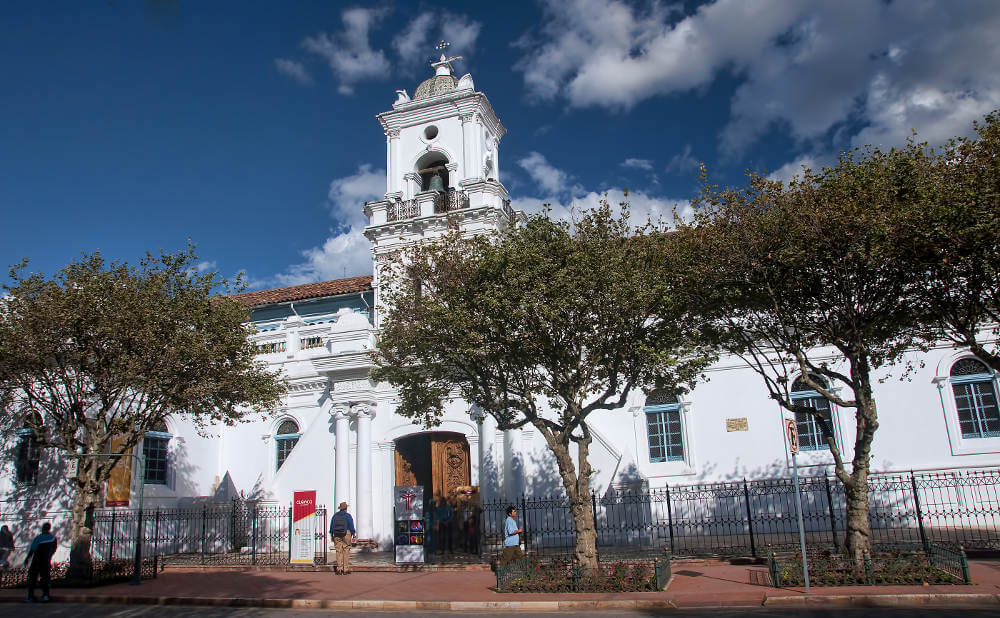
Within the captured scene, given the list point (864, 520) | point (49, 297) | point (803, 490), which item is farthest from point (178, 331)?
point (803, 490)

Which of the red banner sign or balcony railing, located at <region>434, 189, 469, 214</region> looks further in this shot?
balcony railing, located at <region>434, 189, 469, 214</region>

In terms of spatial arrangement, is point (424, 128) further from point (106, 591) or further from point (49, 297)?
point (106, 591)

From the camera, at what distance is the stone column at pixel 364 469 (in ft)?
66.0

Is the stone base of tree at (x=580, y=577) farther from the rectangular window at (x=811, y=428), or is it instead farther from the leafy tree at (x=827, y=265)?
the rectangular window at (x=811, y=428)

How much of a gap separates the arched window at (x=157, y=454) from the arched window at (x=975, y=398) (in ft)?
80.8

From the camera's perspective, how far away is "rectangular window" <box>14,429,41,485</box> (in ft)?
69.7

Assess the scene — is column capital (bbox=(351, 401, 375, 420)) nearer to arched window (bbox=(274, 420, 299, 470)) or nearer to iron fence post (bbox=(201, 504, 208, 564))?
arched window (bbox=(274, 420, 299, 470))

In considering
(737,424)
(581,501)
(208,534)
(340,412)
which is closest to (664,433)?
(737,424)

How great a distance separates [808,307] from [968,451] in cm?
1007

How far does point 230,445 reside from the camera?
Answer: 25938 mm

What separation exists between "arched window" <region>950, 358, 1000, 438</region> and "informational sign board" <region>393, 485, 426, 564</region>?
15415 mm

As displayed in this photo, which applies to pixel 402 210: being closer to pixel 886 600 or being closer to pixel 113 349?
pixel 113 349

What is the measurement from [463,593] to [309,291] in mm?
19980

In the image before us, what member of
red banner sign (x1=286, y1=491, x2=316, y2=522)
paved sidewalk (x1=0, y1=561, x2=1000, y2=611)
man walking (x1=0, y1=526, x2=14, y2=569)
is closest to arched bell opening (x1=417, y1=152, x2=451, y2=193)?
red banner sign (x1=286, y1=491, x2=316, y2=522)
